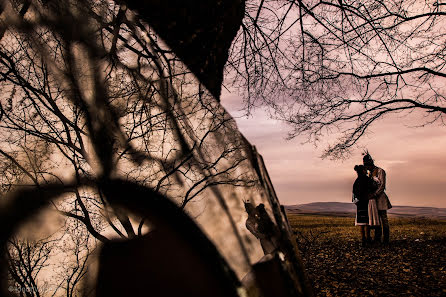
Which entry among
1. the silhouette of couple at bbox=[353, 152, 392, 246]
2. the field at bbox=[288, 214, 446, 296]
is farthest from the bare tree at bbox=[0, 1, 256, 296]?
the silhouette of couple at bbox=[353, 152, 392, 246]

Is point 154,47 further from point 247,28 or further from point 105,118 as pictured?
point 247,28

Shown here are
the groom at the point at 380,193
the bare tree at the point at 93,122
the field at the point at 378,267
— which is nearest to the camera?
the bare tree at the point at 93,122

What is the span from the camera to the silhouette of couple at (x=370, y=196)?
592cm

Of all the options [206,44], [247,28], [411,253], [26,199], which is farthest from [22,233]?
[411,253]

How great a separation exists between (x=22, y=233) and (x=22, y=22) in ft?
2.40

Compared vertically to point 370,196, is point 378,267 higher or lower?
lower

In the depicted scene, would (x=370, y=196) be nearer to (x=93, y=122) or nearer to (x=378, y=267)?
(x=378, y=267)

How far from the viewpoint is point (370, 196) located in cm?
600

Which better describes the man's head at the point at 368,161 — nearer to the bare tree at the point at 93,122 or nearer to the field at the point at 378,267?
the field at the point at 378,267

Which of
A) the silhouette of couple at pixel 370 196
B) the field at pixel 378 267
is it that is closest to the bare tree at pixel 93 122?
the field at pixel 378 267

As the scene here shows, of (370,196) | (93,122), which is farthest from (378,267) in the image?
(93,122)

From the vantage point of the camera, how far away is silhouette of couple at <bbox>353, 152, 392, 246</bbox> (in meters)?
5.92

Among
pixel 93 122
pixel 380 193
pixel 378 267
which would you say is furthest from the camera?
pixel 380 193

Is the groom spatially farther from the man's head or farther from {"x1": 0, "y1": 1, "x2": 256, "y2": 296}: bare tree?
{"x1": 0, "y1": 1, "x2": 256, "y2": 296}: bare tree
